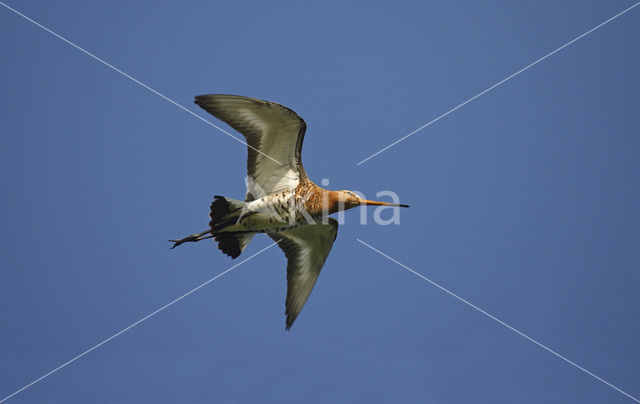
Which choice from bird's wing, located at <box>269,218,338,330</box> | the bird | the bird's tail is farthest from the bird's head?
the bird's tail

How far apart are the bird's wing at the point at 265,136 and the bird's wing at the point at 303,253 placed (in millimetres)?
695

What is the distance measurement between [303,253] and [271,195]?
1013mm

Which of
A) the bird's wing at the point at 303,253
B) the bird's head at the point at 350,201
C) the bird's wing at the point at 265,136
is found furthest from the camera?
the bird's wing at the point at 303,253

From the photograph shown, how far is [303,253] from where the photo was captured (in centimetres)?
841

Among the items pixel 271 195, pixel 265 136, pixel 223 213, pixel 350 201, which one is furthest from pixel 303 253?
pixel 265 136

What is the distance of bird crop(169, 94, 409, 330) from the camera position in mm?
7527

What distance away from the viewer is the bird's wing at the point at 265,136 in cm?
740

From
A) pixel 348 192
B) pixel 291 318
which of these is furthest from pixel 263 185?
pixel 291 318

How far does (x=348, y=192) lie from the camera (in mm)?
7730

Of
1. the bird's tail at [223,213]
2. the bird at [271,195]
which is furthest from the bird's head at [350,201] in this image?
the bird's tail at [223,213]

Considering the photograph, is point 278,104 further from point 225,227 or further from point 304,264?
point 304,264

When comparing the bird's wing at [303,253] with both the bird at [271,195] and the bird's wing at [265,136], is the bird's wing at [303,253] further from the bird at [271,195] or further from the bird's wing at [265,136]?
the bird's wing at [265,136]

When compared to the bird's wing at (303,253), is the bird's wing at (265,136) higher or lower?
higher

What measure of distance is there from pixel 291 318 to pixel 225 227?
4.45 ft
